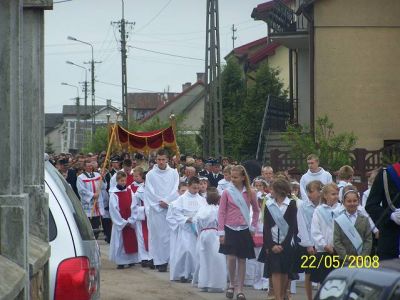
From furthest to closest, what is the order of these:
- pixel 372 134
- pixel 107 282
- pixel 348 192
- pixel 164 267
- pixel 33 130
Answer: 1. pixel 372 134
2. pixel 164 267
3. pixel 107 282
4. pixel 348 192
5. pixel 33 130

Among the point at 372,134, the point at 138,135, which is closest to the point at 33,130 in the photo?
the point at 138,135

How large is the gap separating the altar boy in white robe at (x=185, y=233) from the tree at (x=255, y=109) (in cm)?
2115

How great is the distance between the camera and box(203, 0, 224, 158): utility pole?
32188 mm

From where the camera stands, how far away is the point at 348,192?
35.9 ft

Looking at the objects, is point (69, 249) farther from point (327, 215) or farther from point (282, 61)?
point (282, 61)

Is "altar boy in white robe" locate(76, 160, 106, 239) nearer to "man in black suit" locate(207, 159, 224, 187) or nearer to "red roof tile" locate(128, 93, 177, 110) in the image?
"man in black suit" locate(207, 159, 224, 187)

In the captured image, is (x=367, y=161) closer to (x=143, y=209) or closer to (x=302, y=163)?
(x=302, y=163)

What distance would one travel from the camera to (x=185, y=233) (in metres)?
16.0

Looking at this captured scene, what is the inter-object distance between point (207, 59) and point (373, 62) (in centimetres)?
561

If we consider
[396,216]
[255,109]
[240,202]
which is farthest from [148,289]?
[255,109]

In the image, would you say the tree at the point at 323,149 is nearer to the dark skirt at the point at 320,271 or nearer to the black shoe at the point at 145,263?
the black shoe at the point at 145,263

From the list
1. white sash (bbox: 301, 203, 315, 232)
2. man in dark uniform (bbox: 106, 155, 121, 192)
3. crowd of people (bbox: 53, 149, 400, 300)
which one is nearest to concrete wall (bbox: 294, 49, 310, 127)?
man in dark uniform (bbox: 106, 155, 121, 192)

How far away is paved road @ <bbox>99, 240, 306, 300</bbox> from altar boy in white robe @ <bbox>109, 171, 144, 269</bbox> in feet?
2.64

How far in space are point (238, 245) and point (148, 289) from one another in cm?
177
